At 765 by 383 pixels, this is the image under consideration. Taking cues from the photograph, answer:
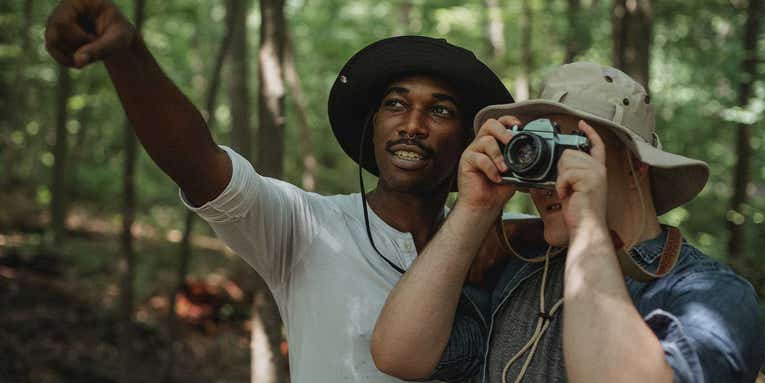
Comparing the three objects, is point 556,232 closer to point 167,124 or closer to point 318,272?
point 318,272

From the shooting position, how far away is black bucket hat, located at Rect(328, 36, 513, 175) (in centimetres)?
264

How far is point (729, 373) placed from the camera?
157 cm

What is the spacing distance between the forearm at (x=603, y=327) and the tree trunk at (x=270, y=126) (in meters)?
3.46

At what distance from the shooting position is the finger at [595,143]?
179 cm

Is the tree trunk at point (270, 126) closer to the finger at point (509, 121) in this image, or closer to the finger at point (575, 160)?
the finger at point (509, 121)

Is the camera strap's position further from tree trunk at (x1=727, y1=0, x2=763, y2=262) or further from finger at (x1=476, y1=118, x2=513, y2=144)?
tree trunk at (x1=727, y1=0, x2=763, y2=262)

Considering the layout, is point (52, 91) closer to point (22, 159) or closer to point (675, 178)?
point (22, 159)

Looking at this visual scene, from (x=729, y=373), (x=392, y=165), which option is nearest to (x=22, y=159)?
(x=392, y=165)

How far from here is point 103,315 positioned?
9.68 metres

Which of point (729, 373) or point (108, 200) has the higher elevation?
point (729, 373)

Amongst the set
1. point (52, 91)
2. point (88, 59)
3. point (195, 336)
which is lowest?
point (195, 336)

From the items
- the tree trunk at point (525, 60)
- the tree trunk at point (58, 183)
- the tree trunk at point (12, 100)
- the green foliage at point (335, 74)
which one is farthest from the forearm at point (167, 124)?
the tree trunk at point (12, 100)

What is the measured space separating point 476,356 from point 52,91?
53.9 feet

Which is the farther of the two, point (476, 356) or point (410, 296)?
point (476, 356)
